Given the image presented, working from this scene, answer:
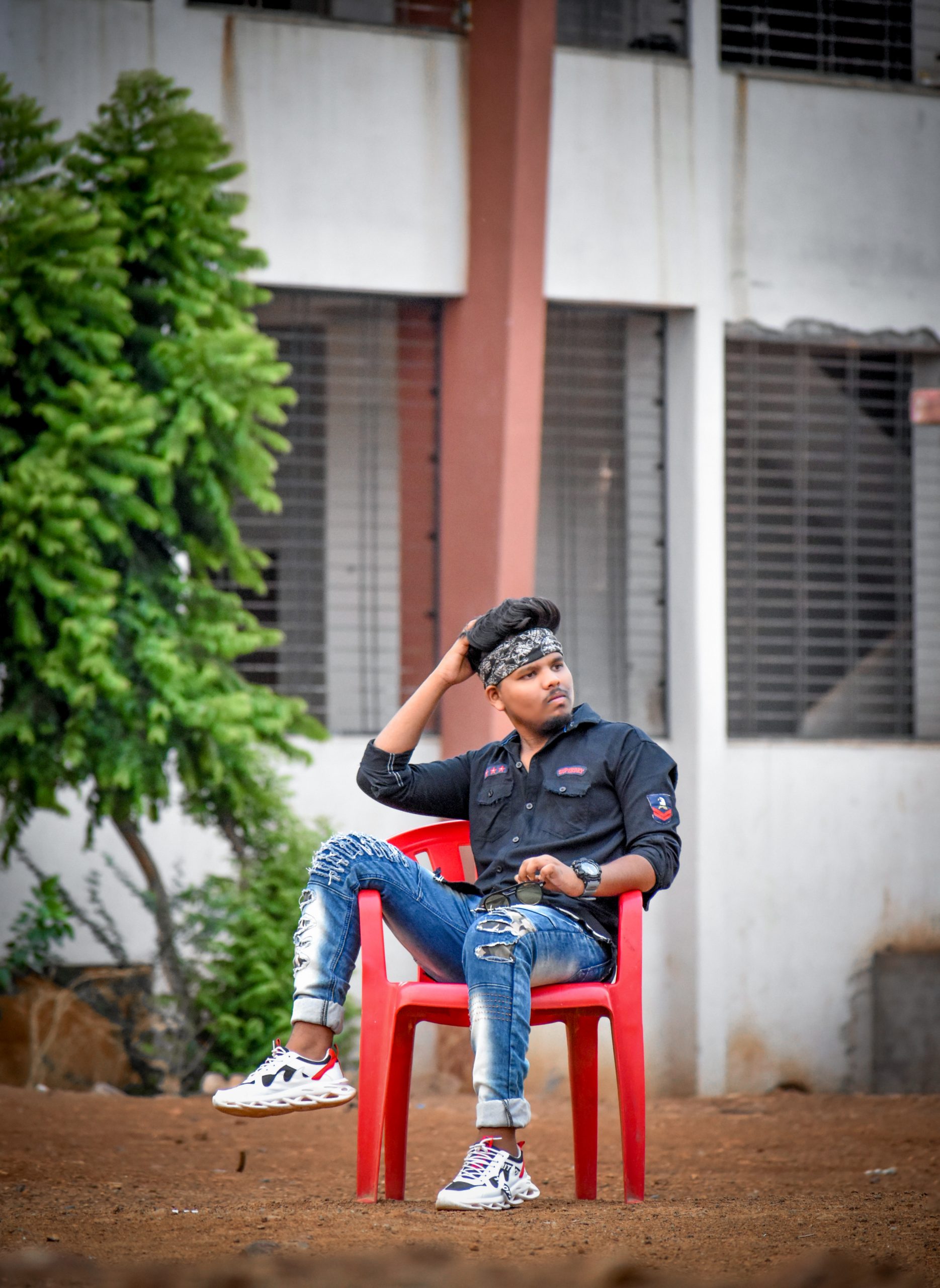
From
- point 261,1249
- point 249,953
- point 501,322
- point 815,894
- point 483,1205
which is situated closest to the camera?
point 261,1249

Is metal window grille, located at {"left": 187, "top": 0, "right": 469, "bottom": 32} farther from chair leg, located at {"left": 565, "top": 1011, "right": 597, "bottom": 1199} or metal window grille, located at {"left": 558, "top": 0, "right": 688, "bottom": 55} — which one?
chair leg, located at {"left": 565, "top": 1011, "right": 597, "bottom": 1199}

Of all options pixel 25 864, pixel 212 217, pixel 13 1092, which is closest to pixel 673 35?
pixel 212 217

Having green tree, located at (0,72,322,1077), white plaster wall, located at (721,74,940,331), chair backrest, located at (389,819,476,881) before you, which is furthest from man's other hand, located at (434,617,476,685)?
white plaster wall, located at (721,74,940,331)

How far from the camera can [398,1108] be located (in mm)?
3775

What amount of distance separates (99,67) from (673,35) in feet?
10.4

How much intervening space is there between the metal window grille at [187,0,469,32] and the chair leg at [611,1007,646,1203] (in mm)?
6113

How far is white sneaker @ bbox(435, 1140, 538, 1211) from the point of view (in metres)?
3.15

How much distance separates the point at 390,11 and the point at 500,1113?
677 cm

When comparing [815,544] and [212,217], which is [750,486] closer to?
[815,544]

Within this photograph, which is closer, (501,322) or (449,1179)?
(449,1179)

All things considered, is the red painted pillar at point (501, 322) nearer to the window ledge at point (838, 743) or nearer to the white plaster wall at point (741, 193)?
the white plaster wall at point (741, 193)

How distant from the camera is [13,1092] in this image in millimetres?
5535

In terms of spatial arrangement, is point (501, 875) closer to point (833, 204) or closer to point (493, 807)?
point (493, 807)

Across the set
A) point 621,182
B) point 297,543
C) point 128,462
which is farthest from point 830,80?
point 128,462
